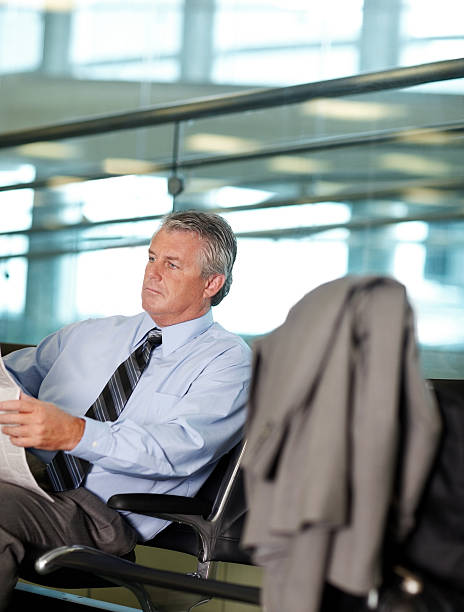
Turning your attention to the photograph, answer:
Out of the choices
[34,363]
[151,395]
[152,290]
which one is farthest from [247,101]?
[151,395]

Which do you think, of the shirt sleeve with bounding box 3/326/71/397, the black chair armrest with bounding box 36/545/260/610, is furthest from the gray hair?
the black chair armrest with bounding box 36/545/260/610

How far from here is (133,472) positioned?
1.86 metres

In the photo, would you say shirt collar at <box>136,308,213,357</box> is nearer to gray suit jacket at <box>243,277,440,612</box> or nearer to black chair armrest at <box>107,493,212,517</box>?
black chair armrest at <box>107,493,212,517</box>

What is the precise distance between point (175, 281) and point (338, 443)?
1157 mm

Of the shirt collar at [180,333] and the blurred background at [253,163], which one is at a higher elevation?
the blurred background at [253,163]

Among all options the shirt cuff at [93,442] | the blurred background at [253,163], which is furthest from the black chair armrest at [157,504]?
the blurred background at [253,163]

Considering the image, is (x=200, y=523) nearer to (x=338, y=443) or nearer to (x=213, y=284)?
(x=213, y=284)

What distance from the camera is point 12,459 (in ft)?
5.85

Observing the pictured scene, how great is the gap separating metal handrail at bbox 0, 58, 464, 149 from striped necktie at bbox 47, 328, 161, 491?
128 cm

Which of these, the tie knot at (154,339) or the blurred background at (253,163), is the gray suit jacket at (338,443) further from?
the blurred background at (253,163)

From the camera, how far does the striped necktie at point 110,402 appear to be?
6.55 feet

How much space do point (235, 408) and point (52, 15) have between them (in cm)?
444

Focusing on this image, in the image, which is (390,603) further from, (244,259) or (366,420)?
(244,259)

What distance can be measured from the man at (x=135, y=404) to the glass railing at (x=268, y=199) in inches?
42.3
